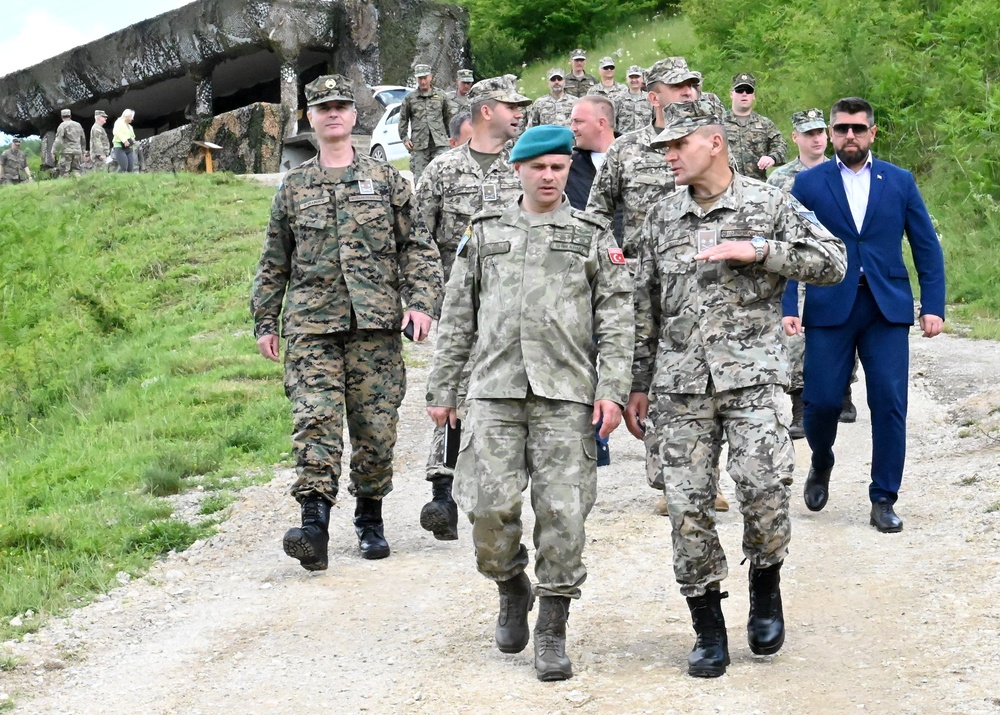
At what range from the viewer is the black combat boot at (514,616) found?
520 centimetres

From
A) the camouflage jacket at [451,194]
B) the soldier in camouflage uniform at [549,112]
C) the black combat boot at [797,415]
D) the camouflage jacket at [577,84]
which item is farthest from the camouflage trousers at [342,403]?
the camouflage jacket at [577,84]

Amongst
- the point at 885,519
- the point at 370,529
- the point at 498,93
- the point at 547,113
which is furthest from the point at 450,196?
the point at 547,113

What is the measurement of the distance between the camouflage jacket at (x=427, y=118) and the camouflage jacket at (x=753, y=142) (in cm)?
412

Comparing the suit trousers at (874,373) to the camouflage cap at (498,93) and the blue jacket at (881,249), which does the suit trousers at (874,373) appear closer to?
the blue jacket at (881,249)

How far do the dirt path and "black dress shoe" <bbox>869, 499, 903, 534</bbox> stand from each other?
0.10 m

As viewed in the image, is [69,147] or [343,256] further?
[69,147]

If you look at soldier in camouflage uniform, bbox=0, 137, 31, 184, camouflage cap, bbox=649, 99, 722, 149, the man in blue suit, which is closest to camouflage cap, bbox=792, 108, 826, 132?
the man in blue suit

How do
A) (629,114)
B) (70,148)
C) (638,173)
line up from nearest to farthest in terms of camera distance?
(638,173), (629,114), (70,148)

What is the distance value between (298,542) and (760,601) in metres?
2.46

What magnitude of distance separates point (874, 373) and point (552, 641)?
2.77 metres

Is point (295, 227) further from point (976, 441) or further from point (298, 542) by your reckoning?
point (976, 441)

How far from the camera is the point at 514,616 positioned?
17.1 feet

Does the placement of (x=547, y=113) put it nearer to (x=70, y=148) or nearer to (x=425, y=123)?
(x=425, y=123)

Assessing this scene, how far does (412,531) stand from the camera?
25.0 feet
